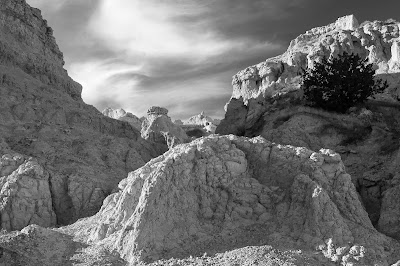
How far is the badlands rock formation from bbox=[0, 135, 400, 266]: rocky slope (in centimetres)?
255

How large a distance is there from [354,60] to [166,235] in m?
19.7

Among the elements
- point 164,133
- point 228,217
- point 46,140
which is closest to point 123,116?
point 164,133

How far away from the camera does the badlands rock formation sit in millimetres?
18391

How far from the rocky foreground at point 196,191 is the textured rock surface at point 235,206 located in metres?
0.04

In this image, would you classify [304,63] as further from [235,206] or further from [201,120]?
[235,206]

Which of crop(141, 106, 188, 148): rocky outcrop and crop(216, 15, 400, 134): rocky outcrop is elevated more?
crop(216, 15, 400, 134): rocky outcrop

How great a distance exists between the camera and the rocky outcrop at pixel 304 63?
34.0 meters

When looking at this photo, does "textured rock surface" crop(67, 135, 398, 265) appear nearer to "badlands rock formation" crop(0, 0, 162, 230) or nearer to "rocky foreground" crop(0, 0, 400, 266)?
"rocky foreground" crop(0, 0, 400, 266)

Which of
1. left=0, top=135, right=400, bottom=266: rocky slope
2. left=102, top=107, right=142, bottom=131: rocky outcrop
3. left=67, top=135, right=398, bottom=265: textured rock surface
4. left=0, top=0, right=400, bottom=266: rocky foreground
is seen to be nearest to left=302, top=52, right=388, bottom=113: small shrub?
left=0, top=0, right=400, bottom=266: rocky foreground

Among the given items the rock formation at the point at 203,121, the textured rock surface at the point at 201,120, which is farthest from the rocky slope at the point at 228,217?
the textured rock surface at the point at 201,120

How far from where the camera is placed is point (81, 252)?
46.6 feet

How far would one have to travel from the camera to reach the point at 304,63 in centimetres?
5734

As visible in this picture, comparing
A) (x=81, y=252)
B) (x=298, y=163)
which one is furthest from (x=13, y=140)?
(x=298, y=163)

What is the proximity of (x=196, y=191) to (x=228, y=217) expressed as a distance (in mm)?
1387
